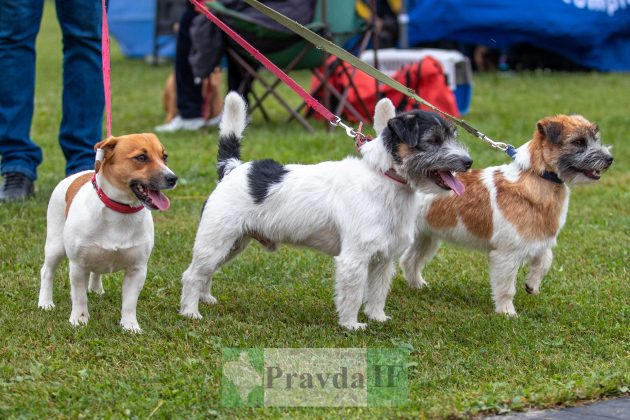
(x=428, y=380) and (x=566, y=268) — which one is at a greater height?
(x=428, y=380)

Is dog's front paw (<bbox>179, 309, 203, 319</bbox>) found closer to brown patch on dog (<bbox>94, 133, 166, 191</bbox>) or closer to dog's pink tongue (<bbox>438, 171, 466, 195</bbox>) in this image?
brown patch on dog (<bbox>94, 133, 166, 191</bbox>)

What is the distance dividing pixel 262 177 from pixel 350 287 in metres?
0.67

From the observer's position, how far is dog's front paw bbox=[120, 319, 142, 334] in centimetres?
427

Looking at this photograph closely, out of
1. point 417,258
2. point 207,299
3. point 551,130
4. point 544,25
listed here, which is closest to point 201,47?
point 417,258

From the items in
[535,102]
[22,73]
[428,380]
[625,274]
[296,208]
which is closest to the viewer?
[428,380]

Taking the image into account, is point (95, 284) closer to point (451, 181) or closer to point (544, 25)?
point (451, 181)

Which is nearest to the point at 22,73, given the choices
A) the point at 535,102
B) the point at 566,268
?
the point at 566,268

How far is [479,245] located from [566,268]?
913 millimetres

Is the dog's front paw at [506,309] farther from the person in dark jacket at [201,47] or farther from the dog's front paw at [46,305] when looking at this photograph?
the person in dark jacket at [201,47]

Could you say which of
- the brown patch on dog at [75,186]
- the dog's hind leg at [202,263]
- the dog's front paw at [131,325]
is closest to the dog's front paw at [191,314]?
the dog's hind leg at [202,263]

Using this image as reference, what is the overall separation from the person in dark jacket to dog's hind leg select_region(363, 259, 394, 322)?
5.31 meters

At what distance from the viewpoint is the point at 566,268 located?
18.6 ft

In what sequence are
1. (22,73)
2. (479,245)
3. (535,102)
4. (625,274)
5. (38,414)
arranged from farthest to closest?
1. (535,102)
2. (22,73)
3. (625,274)
4. (479,245)
5. (38,414)

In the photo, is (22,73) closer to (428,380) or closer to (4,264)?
(4,264)
